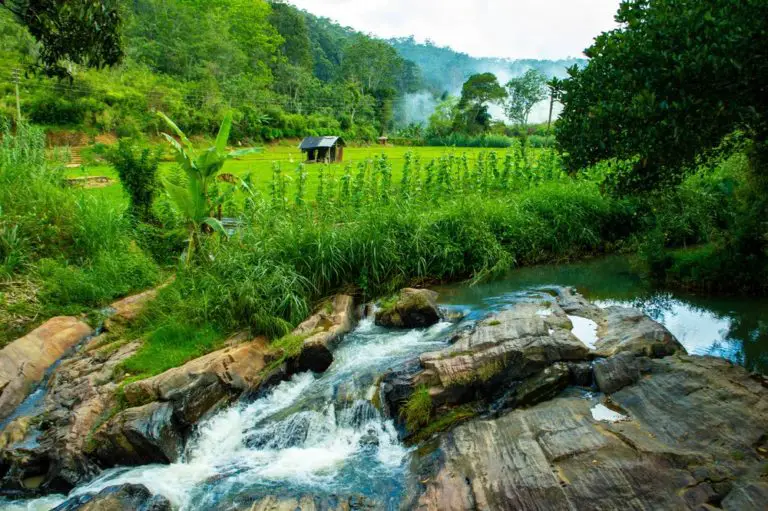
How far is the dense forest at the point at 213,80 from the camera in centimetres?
3197

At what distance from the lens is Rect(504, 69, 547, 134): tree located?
69.7 m

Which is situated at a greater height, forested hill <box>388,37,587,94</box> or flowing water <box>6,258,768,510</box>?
forested hill <box>388,37,587,94</box>

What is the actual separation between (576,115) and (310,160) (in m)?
22.1

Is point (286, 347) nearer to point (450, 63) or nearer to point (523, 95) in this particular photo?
point (523, 95)

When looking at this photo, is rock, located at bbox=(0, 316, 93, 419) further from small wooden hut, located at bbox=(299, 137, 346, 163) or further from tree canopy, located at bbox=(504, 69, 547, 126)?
tree canopy, located at bbox=(504, 69, 547, 126)

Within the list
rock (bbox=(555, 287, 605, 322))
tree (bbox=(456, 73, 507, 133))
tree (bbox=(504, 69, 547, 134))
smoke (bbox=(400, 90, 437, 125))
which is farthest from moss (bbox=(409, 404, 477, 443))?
smoke (bbox=(400, 90, 437, 125))

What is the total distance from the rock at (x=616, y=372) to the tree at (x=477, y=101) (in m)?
48.6

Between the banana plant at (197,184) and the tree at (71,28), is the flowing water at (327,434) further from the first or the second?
the tree at (71,28)

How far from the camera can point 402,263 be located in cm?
1129

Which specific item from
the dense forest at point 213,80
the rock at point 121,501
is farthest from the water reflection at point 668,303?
the dense forest at point 213,80

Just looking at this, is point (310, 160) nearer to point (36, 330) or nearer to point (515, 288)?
point (515, 288)

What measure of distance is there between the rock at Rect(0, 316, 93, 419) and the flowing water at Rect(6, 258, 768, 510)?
2024 millimetres

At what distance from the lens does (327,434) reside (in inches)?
259

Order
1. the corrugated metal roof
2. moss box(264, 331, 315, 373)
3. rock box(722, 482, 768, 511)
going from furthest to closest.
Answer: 1. the corrugated metal roof
2. moss box(264, 331, 315, 373)
3. rock box(722, 482, 768, 511)
